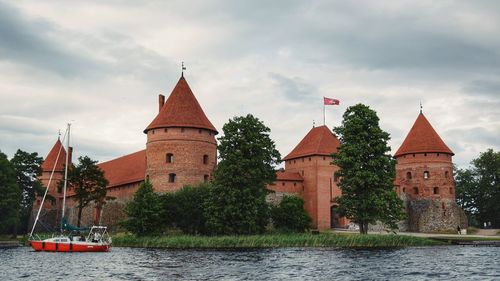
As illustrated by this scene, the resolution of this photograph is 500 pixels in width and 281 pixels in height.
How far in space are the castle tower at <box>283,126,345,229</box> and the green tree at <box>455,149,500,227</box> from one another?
17990mm

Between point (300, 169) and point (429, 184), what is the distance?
12.3 meters

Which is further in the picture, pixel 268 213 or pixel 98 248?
pixel 268 213

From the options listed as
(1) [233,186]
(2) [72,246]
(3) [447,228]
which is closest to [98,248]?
(2) [72,246]

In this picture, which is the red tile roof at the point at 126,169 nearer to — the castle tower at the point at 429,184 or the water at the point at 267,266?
the water at the point at 267,266

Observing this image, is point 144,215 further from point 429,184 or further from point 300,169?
point 429,184

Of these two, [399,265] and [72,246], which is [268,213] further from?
[399,265]

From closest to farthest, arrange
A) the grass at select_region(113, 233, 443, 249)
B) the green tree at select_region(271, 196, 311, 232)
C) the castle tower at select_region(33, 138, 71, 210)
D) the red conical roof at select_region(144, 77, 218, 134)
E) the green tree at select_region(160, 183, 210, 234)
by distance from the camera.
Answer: the grass at select_region(113, 233, 443, 249)
the green tree at select_region(160, 183, 210, 234)
the green tree at select_region(271, 196, 311, 232)
the red conical roof at select_region(144, 77, 218, 134)
the castle tower at select_region(33, 138, 71, 210)

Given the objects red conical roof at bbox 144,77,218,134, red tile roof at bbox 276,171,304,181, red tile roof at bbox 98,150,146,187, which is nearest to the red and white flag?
red tile roof at bbox 276,171,304,181

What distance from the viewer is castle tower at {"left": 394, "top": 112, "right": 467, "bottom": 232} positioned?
52.5 metres

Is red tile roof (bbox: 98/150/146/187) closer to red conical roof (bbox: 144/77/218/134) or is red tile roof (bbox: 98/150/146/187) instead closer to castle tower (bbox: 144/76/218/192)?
castle tower (bbox: 144/76/218/192)

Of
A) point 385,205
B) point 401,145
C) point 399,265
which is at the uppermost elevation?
point 401,145

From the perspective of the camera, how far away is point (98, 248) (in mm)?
33969

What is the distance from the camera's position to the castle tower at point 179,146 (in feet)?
147

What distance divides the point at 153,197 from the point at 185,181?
230 inches
